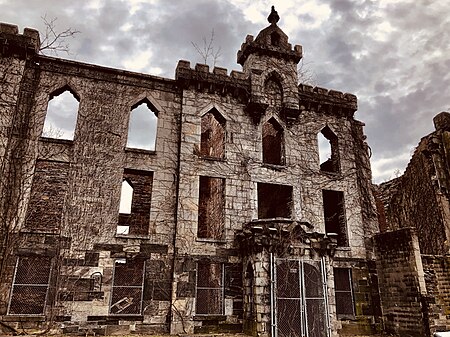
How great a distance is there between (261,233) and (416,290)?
20.0 feet

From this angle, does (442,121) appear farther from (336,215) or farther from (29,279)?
(29,279)

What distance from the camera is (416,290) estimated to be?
12906mm

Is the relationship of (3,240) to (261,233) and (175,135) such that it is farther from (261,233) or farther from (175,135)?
(261,233)

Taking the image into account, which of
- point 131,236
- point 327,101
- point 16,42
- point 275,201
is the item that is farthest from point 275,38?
point 131,236

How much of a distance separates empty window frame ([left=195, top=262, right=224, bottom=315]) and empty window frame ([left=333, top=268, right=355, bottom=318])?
184 inches

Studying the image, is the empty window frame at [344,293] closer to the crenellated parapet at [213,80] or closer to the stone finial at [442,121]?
the crenellated parapet at [213,80]

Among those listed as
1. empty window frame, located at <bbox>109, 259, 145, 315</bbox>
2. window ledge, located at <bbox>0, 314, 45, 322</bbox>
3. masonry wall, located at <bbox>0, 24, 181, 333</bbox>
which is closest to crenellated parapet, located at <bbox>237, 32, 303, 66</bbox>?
masonry wall, located at <bbox>0, 24, 181, 333</bbox>

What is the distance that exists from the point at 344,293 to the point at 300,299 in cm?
336

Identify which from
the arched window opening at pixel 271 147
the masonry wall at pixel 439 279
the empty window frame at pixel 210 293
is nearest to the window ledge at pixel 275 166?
the arched window opening at pixel 271 147

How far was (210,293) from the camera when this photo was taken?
1382 centimetres

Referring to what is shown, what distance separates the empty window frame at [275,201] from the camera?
15.0 m

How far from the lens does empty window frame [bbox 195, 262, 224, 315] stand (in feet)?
41.4

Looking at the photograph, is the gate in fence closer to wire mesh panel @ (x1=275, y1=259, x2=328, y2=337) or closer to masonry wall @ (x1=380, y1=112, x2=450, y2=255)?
wire mesh panel @ (x1=275, y1=259, x2=328, y2=337)

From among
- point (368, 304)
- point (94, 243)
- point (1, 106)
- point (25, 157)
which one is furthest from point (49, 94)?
point (368, 304)
